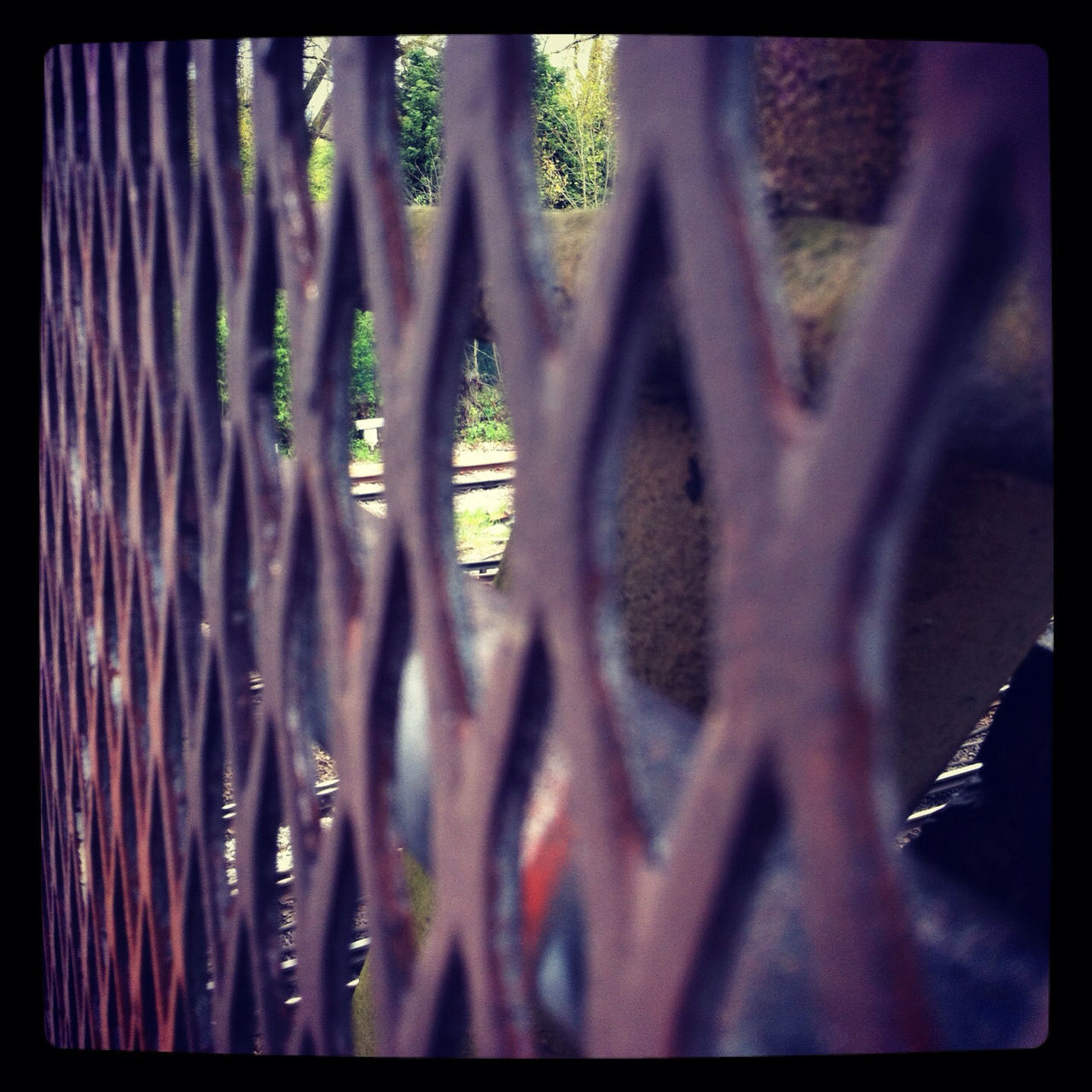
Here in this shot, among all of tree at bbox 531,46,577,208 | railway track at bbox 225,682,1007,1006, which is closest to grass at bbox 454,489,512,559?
railway track at bbox 225,682,1007,1006

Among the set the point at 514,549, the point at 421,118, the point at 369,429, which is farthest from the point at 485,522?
the point at 514,549

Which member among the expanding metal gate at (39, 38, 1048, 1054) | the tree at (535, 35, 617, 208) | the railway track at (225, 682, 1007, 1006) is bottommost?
the railway track at (225, 682, 1007, 1006)

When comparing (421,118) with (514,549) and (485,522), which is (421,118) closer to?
(514,549)

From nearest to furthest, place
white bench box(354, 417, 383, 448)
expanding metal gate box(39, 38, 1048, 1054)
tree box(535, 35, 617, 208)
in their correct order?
expanding metal gate box(39, 38, 1048, 1054) → tree box(535, 35, 617, 208) → white bench box(354, 417, 383, 448)

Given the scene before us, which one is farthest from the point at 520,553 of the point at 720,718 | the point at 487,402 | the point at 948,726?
the point at 487,402

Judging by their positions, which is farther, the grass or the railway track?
the grass

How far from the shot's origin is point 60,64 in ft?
1.33

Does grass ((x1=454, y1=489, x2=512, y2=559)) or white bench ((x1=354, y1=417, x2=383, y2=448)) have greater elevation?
white bench ((x1=354, y1=417, x2=383, y2=448))

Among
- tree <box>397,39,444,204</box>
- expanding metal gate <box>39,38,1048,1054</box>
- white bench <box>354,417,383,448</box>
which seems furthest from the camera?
white bench <box>354,417,383,448</box>

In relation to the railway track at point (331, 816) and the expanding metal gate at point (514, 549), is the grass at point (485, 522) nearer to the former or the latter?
the railway track at point (331, 816)

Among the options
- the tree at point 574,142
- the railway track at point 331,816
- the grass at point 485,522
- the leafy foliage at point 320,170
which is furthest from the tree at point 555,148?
the grass at point 485,522

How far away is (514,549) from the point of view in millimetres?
257

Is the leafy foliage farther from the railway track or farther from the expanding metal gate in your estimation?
the railway track

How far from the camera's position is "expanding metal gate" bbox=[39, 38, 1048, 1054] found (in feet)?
0.66
